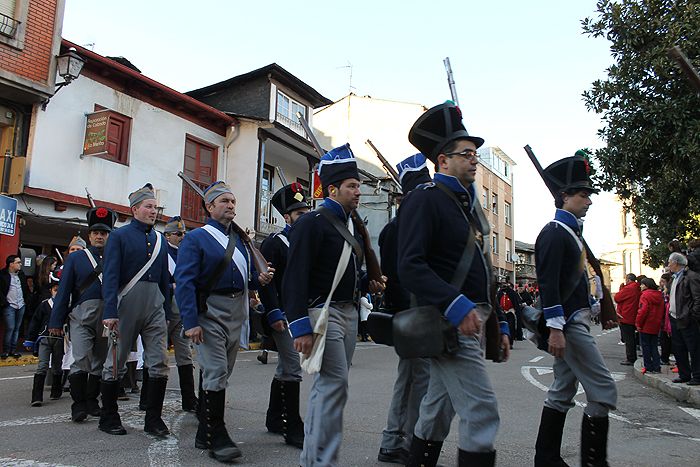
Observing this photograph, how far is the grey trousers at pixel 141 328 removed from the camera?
16.9ft

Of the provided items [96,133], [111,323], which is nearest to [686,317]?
[111,323]

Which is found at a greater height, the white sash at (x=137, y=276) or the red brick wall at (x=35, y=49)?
the red brick wall at (x=35, y=49)

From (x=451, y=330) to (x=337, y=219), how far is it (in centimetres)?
129

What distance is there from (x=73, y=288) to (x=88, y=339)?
572 millimetres

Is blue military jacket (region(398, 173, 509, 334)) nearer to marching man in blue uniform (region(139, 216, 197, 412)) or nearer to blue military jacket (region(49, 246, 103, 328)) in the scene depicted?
marching man in blue uniform (region(139, 216, 197, 412))

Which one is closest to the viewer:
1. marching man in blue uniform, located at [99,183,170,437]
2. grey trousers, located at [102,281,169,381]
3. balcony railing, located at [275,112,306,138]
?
marching man in blue uniform, located at [99,183,170,437]

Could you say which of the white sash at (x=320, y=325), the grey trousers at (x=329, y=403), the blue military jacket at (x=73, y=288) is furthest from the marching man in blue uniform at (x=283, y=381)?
the blue military jacket at (x=73, y=288)

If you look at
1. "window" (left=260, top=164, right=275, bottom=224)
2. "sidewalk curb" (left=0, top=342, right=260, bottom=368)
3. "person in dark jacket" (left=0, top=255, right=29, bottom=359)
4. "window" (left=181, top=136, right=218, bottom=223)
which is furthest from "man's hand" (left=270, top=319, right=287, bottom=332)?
"window" (left=260, top=164, right=275, bottom=224)

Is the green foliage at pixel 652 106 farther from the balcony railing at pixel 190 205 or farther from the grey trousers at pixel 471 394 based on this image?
A: the balcony railing at pixel 190 205

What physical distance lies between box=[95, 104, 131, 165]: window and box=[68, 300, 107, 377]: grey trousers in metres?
11.0

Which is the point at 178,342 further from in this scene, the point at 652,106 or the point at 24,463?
the point at 652,106

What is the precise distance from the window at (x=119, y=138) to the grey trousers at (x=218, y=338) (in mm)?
12605

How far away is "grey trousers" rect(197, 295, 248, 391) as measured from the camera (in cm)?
441

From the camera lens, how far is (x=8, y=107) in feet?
43.4
